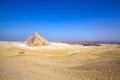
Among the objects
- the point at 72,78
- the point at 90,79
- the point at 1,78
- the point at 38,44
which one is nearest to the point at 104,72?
the point at 90,79

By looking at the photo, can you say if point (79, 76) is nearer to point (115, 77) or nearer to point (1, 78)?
point (115, 77)

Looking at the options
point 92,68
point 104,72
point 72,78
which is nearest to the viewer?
point 72,78

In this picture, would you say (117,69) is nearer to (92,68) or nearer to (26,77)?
(92,68)

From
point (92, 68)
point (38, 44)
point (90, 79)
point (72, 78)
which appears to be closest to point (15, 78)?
point (72, 78)

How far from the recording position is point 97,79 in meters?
6.32

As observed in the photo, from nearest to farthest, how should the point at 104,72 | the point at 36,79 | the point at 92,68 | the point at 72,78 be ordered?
the point at 36,79, the point at 72,78, the point at 104,72, the point at 92,68

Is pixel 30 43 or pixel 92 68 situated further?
pixel 30 43

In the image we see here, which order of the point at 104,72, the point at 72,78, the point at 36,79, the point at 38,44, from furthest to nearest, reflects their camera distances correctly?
the point at 38,44 < the point at 104,72 < the point at 72,78 < the point at 36,79

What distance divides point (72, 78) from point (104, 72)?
5.23 ft

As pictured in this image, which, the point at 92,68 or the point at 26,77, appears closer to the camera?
the point at 26,77

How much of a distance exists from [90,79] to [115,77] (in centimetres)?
97

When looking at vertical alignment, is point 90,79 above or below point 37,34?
below

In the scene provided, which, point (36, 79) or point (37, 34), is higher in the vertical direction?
point (37, 34)

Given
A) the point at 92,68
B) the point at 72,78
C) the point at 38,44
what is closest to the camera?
the point at 72,78
